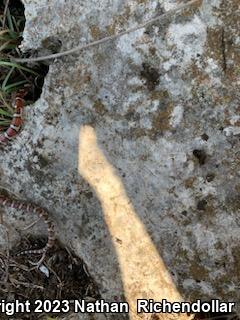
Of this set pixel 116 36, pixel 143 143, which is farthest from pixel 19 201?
pixel 116 36

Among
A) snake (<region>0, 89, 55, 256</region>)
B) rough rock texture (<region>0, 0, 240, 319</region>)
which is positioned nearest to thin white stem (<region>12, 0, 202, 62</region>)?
rough rock texture (<region>0, 0, 240, 319</region>)

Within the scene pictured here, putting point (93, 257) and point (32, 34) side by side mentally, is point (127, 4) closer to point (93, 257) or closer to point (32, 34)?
point (32, 34)

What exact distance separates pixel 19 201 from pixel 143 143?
753 millimetres

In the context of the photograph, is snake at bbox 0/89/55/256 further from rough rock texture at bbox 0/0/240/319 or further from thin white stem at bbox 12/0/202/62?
thin white stem at bbox 12/0/202/62

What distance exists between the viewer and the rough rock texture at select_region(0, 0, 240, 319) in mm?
1961

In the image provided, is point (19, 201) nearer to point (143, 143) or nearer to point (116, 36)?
point (143, 143)

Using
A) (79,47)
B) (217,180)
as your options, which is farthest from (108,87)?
(217,180)

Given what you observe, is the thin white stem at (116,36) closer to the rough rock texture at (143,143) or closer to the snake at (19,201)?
the rough rock texture at (143,143)

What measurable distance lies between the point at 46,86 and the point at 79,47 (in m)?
0.25

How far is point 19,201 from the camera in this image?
2.31 meters

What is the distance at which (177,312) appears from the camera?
213cm

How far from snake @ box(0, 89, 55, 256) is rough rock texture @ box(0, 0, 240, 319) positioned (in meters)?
0.04

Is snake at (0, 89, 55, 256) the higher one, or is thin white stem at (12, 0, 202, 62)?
thin white stem at (12, 0, 202, 62)

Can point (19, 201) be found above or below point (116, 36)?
below
